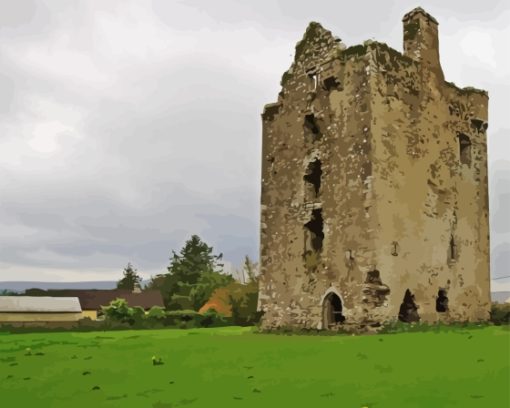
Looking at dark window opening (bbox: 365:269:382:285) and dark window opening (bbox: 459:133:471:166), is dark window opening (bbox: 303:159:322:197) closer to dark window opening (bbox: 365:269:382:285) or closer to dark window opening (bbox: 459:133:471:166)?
dark window opening (bbox: 365:269:382:285)

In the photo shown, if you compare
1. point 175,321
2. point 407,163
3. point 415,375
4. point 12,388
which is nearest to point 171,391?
point 12,388

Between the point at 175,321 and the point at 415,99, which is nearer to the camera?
the point at 415,99

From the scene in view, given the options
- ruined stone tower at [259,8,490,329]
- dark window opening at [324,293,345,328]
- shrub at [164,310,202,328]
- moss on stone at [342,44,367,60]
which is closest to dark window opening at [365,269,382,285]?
ruined stone tower at [259,8,490,329]

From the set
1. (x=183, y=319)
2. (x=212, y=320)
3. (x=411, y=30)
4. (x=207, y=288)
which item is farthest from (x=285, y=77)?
(x=207, y=288)

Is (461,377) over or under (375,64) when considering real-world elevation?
under

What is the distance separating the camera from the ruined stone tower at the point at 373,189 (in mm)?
24719

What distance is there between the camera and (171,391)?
10250mm

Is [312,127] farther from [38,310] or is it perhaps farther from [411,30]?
[38,310]

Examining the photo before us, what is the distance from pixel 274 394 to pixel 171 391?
1769mm

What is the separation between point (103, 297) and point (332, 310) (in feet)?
212

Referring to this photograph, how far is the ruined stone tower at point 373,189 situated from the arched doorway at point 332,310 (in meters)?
0.05

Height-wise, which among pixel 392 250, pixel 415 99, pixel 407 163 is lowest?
pixel 392 250

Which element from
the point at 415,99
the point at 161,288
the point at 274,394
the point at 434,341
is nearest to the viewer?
the point at 274,394

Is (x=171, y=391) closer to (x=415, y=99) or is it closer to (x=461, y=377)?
(x=461, y=377)
